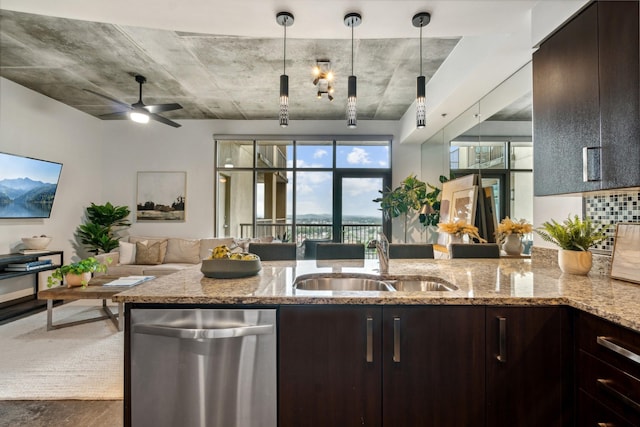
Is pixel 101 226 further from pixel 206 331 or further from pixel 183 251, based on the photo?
pixel 206 331

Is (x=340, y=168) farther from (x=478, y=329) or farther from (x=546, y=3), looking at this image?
(x=478, y=329)

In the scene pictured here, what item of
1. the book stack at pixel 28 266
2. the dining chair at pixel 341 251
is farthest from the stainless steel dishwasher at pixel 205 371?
the book stack at pixel 28 266

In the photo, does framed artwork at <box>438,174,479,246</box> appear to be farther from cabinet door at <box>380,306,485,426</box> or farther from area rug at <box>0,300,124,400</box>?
area rug at <box>0,300,124,400</box>

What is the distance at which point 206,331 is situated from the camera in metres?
1.37

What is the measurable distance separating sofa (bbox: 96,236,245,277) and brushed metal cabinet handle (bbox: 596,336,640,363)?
4.19 metres

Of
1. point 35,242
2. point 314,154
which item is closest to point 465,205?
point 314,154

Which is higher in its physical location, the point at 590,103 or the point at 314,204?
the point at 590,103

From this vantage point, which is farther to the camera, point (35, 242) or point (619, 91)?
point (35, 242)

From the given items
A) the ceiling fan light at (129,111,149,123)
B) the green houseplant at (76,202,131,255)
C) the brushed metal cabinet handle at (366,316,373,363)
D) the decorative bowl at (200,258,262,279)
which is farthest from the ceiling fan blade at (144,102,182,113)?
the brushed metal cabinet handle at (366,316,373,363)

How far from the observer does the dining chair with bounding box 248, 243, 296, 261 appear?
268 centimetres

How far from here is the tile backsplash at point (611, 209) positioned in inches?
67.9

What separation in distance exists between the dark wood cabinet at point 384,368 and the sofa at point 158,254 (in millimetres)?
3525

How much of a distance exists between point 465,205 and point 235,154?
13.3ft

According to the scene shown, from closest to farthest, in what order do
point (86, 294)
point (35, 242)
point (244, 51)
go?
point (86, 294) → point (244, 51) → point (35, 242)
